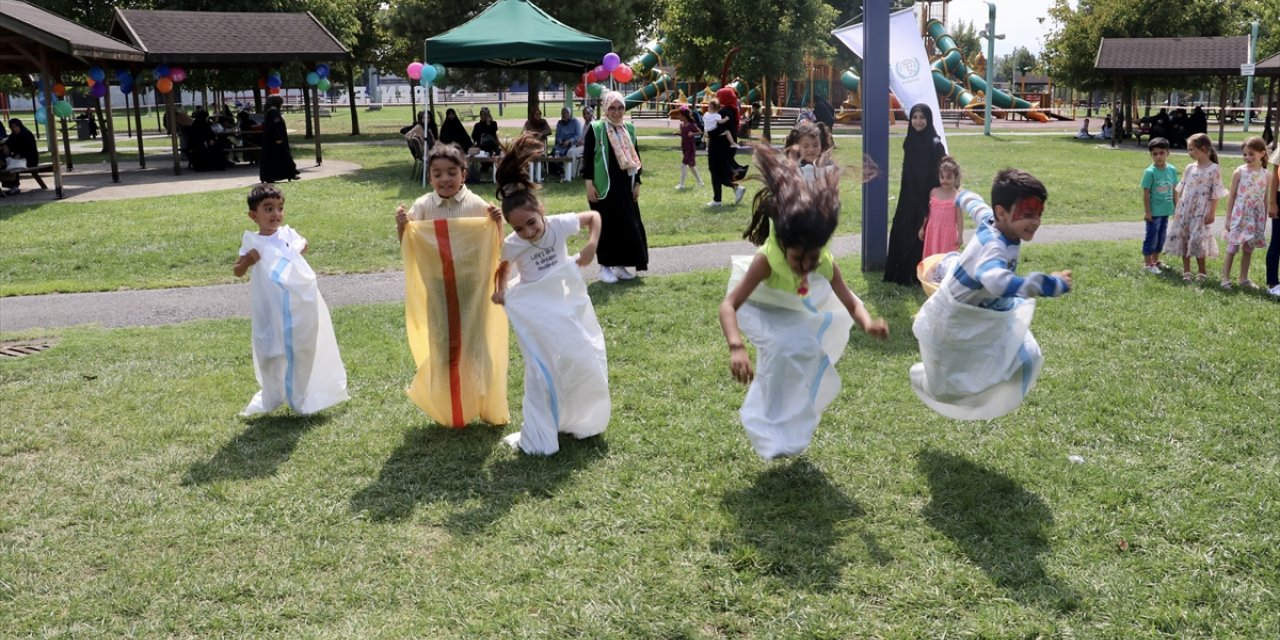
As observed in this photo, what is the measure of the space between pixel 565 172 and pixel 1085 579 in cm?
1679

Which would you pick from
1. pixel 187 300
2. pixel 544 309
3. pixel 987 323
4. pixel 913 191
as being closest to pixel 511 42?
pixel 187 300

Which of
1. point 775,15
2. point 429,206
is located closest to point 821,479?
point 429,206

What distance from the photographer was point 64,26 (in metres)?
20.0

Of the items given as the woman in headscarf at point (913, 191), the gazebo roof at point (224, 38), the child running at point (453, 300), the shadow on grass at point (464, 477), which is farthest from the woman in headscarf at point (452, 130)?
the shadow on grass at point (464, 477)

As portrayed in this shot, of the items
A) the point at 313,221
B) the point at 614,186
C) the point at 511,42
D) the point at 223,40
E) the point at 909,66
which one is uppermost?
the point at 223,40

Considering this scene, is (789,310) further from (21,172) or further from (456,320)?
(21,172)

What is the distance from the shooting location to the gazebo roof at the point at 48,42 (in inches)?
675

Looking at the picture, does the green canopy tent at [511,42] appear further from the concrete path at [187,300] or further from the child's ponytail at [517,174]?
the child's ponytail at [517,174]

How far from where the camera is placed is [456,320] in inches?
227

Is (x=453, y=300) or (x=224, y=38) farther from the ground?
(x=224, y=38)

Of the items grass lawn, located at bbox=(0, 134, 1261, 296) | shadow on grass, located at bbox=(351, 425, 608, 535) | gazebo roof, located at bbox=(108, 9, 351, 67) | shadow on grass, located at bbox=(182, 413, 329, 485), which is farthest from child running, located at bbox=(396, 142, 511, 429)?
gazebo roof, located at bbox=(108, 9, 351, 67)

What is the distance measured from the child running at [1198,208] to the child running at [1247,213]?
212 millimetres

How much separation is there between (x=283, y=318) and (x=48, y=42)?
14908mm

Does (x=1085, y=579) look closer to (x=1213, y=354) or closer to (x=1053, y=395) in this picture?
(x=1053, y=395)
